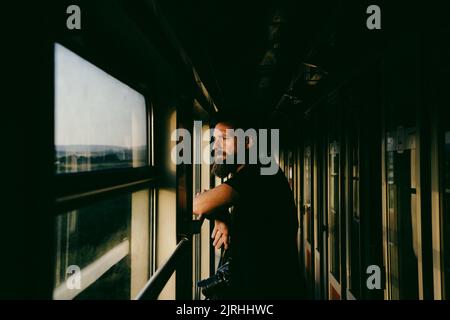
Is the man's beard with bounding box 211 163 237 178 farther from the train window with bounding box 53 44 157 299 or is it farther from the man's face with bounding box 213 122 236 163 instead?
the train window with bounding box 53 44 157 299

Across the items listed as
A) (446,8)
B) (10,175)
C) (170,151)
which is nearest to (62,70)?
(10,175)

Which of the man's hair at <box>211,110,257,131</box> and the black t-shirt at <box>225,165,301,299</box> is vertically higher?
the man's hair at <box>211,110,257,131</box>

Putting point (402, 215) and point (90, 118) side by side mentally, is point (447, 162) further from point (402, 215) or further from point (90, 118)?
point (90, 118)

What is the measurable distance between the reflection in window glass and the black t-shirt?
648mm

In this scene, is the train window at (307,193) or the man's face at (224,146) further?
the train window at (307,193)

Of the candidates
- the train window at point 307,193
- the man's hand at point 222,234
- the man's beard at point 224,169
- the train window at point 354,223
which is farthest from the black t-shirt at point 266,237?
the train window at point 307,193

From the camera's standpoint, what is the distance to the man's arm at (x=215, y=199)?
177 cm

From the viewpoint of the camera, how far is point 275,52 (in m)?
2.63

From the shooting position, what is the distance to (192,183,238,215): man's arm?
1.77 meters

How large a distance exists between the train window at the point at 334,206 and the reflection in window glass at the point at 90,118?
2166mm

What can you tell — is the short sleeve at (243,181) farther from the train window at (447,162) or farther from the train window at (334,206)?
the train window at (334,206)

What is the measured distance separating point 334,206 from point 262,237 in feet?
6.67

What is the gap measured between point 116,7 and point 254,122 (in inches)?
43.2

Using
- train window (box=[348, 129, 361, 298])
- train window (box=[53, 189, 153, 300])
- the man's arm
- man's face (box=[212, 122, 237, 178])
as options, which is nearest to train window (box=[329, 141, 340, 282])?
train window (box=[348, 129, 361, 298])
